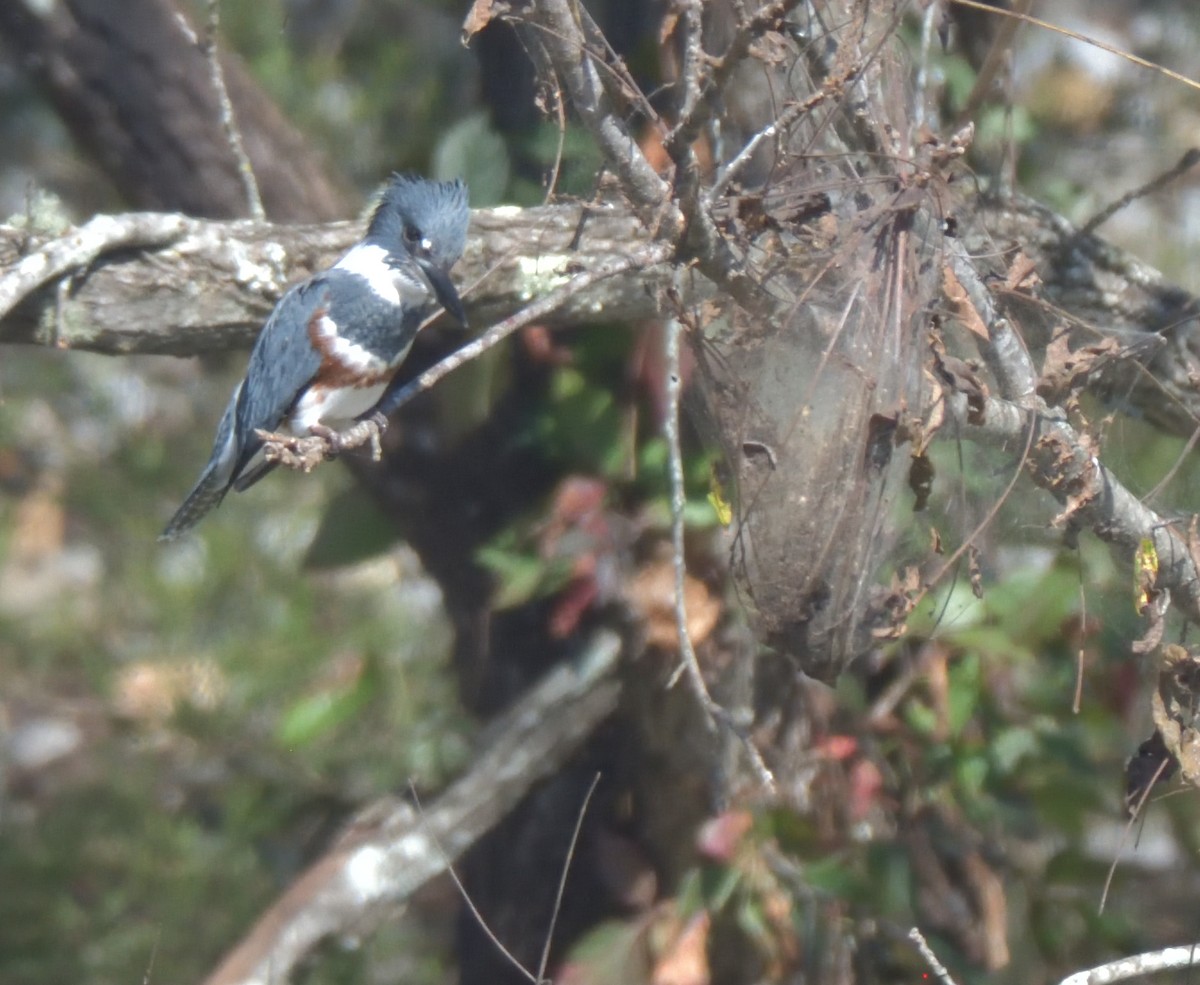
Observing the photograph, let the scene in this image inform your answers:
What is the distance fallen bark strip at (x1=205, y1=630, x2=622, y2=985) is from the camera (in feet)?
8.48

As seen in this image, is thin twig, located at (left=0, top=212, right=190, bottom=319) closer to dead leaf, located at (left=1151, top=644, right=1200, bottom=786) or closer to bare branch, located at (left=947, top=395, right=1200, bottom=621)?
bare branch, located at (left=947, top=395, right=1200, bottom=621)

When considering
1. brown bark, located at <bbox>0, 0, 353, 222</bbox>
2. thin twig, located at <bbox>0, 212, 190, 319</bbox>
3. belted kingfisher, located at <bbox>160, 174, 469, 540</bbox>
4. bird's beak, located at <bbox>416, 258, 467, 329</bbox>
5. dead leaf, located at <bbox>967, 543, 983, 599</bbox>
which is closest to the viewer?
dead leaf, located at <bbox>967, 543, 983, 599</bbox>

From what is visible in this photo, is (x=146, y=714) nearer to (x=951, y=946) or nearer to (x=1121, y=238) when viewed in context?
(x=951, y=946)

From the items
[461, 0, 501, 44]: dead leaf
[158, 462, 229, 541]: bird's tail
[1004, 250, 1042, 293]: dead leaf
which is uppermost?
[461, 0, 501, 44]: dead leaf

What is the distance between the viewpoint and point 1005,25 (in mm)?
2039

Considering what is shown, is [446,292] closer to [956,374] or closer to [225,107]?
[225,107]

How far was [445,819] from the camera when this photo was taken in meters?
2.66

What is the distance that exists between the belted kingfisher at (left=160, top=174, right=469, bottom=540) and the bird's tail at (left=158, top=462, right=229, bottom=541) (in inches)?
2.9

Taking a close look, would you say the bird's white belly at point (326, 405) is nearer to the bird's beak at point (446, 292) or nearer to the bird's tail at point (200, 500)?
the bird's tail at point (200, 500)

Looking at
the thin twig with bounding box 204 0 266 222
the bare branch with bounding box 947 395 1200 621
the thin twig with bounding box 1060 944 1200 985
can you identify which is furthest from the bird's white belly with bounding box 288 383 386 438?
the thin twig with bounding box 1060 944 1200 985

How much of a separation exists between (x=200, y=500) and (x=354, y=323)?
0.51 metres

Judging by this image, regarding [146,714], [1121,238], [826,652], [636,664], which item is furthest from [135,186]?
[1121,238]

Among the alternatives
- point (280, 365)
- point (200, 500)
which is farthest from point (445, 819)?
point (280, 365)

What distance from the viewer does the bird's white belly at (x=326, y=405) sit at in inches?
93.0
